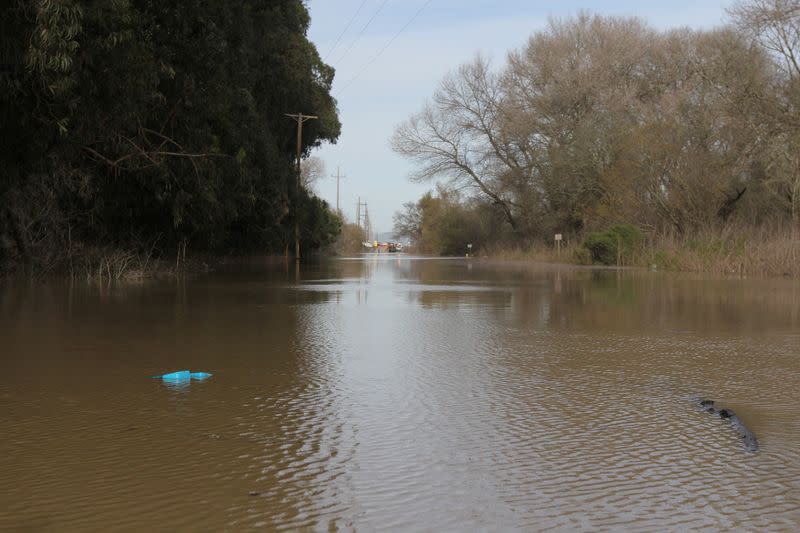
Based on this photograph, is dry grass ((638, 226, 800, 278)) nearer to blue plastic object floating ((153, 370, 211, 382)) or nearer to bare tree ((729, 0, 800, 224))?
bare tree ((729, 0, 800, 224))

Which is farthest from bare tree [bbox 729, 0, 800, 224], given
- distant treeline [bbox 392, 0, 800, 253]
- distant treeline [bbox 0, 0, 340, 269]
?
distant treeline [bbox 0, 0, 340, 269]

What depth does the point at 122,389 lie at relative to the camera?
5559mm

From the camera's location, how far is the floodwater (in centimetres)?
317

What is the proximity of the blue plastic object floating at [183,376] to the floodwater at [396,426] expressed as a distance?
96 millimetres

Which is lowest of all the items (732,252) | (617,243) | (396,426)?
(396,426)

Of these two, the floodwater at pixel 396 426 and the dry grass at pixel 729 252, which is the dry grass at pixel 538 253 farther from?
the floodwater at pixel 396 426

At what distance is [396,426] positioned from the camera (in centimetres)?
455

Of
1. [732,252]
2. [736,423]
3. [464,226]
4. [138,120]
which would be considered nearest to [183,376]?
[736,423]

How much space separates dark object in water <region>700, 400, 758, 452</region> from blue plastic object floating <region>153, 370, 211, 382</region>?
3.66 m

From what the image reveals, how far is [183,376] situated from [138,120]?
34.9ft

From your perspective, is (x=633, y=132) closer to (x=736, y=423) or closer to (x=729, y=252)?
(x=729, y=252)

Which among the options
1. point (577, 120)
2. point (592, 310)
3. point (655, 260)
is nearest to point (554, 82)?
point (577, 120)

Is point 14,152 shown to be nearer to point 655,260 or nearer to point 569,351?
point 569,351

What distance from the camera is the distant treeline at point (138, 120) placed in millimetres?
9741
